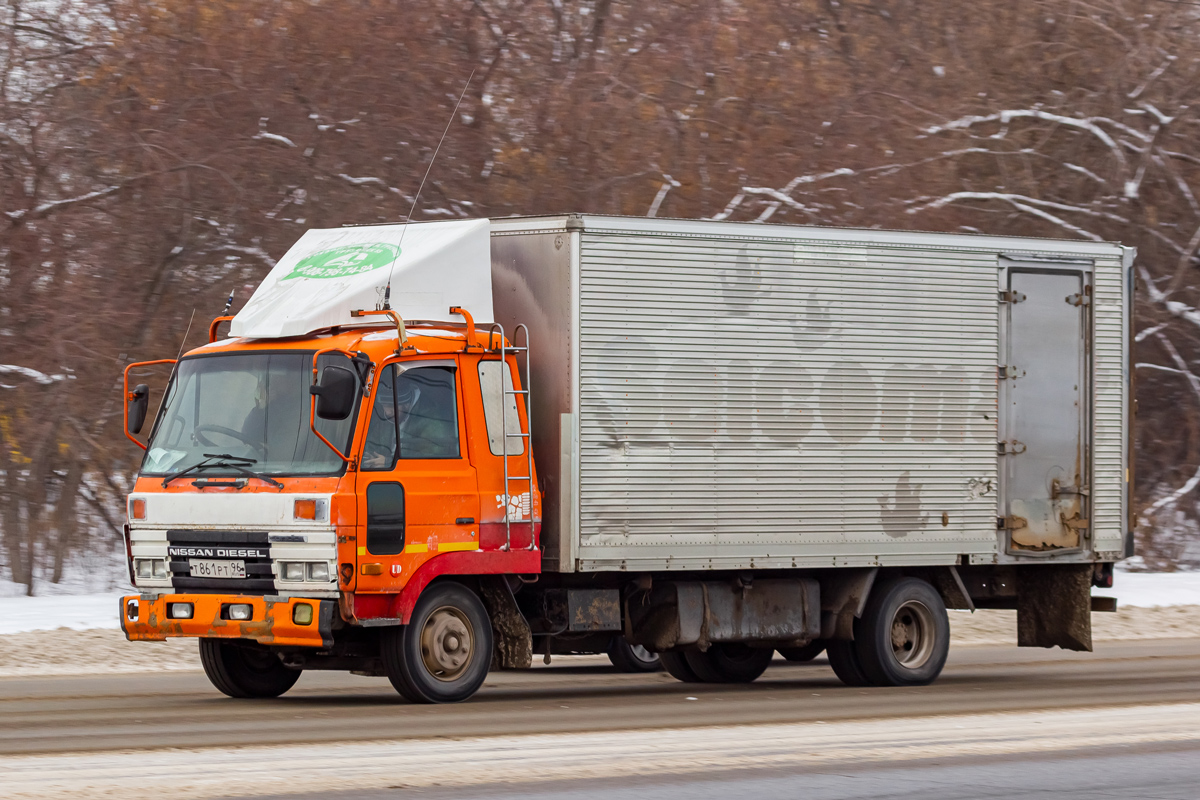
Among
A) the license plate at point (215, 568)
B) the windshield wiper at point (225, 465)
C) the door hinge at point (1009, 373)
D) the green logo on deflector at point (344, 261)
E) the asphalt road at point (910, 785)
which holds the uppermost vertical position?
the green logo on deflector at point (344, 261)

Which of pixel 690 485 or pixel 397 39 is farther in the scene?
pixel 397 39

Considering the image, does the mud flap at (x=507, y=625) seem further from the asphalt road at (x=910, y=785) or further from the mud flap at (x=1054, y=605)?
the mud flap at (x=1054, y=605)

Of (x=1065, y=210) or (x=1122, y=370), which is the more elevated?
(x=1065, y=210)

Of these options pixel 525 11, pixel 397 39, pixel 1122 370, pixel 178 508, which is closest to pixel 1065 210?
pixel 525 11

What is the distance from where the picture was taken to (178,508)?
41.9ft

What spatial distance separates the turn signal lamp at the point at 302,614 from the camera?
1223 centimetres

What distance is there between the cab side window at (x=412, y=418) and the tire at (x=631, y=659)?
4.46m

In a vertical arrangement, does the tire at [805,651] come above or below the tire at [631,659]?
above

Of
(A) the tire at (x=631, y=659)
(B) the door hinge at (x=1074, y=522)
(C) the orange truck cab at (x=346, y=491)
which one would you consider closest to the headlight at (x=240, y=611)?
(C) the orange truck cab at (x=346, y=491)

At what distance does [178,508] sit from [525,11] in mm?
16118

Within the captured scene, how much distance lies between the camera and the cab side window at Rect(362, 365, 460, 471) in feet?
41.0

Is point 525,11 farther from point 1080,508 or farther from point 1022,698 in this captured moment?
point 1022,698

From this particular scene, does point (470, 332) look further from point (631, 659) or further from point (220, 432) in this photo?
point (631, 659)

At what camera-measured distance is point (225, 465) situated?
1266 cm
